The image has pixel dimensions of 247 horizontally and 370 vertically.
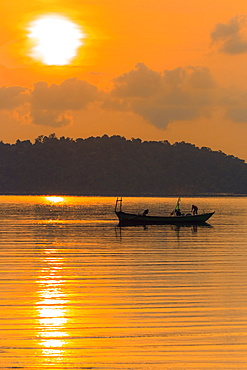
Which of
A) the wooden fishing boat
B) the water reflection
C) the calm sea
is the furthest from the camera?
the wooden fishing boat

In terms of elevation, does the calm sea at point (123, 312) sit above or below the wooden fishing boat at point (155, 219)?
below

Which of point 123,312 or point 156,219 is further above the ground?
point 156,219

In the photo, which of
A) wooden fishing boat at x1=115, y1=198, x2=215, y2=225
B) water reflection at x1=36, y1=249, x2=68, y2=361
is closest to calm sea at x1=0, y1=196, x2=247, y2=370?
water reflection at x1=36, y1=249, x2=68, y2=361

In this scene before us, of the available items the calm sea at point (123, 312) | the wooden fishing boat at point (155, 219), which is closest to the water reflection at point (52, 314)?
the calm sea at point (123, 312)

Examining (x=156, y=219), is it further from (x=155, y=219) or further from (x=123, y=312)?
(x=123, y=312)

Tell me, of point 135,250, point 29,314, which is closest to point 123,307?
point 29,314

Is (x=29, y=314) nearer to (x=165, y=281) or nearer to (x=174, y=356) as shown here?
(x=174, y=356)

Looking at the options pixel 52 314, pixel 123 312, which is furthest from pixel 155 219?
pixel 52 314

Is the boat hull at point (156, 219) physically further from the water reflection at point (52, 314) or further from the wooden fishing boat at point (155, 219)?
the water reflection at point (52, 314)

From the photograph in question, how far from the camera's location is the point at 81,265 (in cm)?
4100

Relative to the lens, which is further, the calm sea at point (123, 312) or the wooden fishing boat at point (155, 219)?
the wooden fishing boat at point (155, 219)

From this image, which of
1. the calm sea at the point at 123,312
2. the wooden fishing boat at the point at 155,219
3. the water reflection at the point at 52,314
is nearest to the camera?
the calm sea at the point at 123,312

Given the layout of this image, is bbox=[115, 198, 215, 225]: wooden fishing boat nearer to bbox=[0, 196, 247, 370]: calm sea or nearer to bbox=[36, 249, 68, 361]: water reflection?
bbox=[0, 196, 247, 370]: calm sea

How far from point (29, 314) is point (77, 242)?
3706 centimetres
